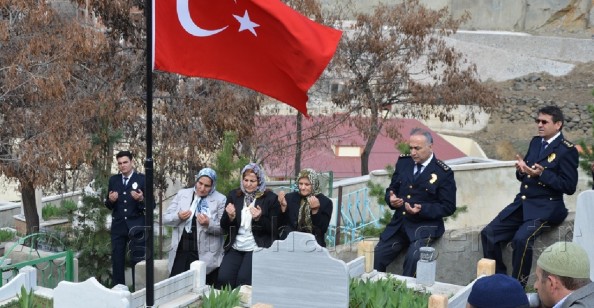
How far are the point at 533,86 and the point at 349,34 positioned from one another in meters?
15.2

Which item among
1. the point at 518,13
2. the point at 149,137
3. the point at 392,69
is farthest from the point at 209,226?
the point at 518,13

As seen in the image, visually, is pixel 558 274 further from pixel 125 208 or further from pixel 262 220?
pixel 125 208

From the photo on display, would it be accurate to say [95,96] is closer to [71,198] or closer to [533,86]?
[71,198]

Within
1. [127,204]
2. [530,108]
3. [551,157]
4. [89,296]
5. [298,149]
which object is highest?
[530,108]

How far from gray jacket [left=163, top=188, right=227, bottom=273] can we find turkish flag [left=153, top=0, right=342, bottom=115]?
5.35ft

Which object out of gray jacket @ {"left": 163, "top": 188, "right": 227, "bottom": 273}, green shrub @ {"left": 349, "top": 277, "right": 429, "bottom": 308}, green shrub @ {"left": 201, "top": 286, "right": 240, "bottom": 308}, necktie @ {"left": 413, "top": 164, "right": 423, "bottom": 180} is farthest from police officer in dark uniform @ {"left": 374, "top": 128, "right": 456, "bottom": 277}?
green shrub @ {"left": 201, "top": 286, "right": 240, "bottom": 308}

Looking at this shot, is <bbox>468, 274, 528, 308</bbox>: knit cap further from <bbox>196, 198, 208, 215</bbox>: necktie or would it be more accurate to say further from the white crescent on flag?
<bbox>196, 198, 208, 215</bbox>: necktie

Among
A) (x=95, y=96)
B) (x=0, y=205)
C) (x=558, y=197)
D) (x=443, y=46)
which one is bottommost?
(x=0, y=205)

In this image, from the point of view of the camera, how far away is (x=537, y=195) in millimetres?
8266

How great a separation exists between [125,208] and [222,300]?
2.47m

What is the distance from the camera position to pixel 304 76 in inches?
281

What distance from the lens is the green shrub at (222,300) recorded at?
7023 mm

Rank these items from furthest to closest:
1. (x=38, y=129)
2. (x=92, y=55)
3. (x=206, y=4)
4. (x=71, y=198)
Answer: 1. (x=71, y=198)
2. (x=92, y=55)
3. (x=38, y=129)
4. (x=206, y=4)

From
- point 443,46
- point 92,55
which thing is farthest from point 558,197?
point 443,46
